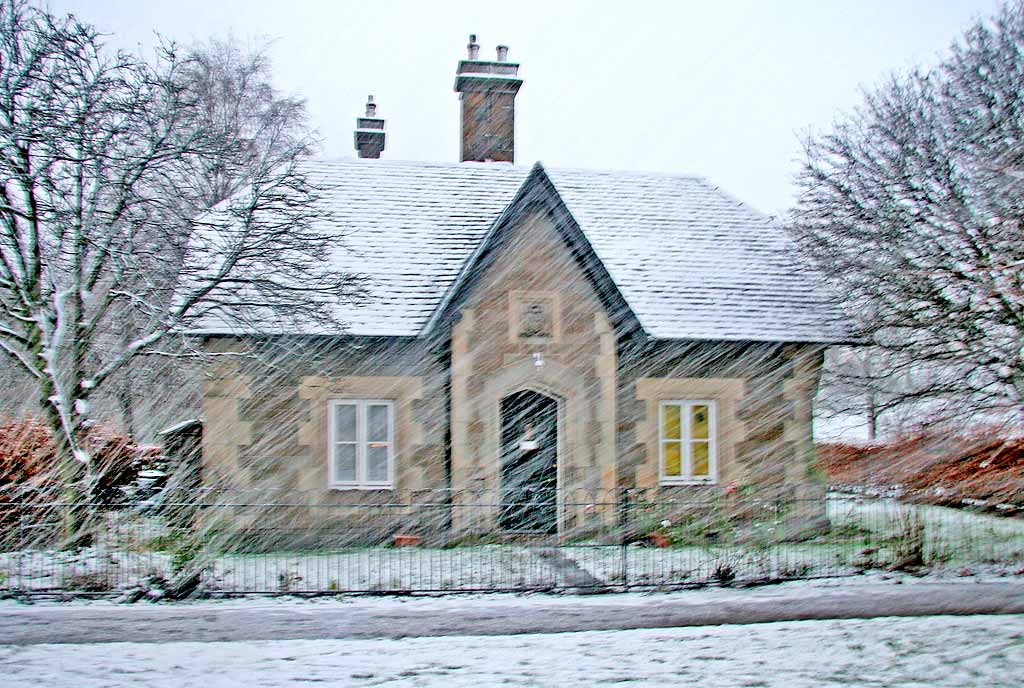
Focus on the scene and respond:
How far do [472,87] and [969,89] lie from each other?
10.4m

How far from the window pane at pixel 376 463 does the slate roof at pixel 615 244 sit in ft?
6.68

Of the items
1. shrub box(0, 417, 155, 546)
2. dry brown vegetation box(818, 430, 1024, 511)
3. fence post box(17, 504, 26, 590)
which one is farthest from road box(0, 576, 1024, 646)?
dry brown vegetation box(818, 430, 1024, 511)

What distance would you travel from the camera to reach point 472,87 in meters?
21.1

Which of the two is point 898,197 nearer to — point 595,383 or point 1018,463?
point 595,383

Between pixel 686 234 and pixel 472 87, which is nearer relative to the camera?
pixel 686 234

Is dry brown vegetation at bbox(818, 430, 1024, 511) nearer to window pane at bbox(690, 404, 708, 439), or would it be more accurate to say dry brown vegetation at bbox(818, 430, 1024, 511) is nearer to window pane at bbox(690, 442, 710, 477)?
window pane at bbox(690, 442, 710, 477)

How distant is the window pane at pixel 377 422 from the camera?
15.7m

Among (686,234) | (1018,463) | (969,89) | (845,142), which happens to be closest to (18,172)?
(686,234)

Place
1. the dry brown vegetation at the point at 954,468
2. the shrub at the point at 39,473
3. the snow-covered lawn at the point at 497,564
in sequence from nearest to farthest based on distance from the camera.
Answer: the snow-covered lawn at the point at 497,564 < the shrub at the point at 39,473 < the dry brown vegetation at the point at 954,468

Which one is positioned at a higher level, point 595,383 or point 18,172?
point 18,172

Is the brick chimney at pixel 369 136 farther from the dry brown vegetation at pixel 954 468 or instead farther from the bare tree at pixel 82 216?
the dry brown vegetation at pixel 954 468

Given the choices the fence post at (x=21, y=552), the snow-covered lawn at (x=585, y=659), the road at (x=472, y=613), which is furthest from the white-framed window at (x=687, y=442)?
the fence post at (x=21, y=552)

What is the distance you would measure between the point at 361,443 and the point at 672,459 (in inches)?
214

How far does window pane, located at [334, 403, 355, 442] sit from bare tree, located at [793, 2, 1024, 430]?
8956mm
